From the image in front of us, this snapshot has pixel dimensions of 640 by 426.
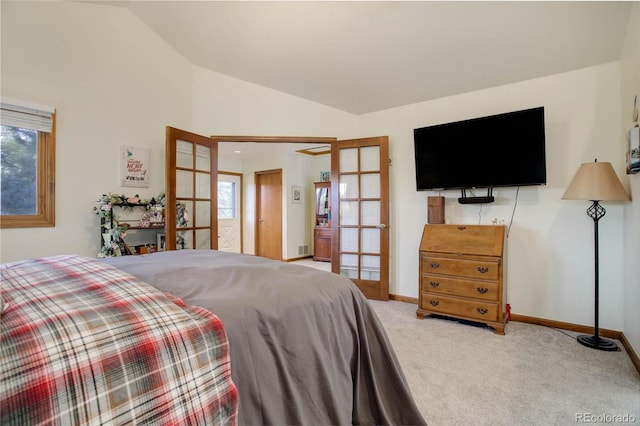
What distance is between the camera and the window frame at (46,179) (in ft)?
8.00

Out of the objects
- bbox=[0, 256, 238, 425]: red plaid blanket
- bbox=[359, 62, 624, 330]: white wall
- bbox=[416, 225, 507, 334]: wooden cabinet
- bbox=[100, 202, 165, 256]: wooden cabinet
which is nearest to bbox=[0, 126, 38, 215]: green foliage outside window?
bbox=[100, 202, 165, 256]: wooden cabinet

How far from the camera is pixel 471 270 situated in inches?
112

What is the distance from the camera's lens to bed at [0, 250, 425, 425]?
890mm

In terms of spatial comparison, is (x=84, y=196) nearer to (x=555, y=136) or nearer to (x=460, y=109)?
(x=460, y=109)

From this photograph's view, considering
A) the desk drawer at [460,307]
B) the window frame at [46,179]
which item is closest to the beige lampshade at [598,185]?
the desk drawer at [460,307]

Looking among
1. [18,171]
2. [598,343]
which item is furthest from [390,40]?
[18,171]

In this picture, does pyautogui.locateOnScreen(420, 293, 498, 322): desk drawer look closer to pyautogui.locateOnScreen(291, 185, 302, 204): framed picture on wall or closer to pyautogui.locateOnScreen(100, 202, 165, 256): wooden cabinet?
pyautogui.locateOnScreen(100, 202, 165, 256): wooden cabinet

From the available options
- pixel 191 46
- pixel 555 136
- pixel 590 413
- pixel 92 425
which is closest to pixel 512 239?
pixel 555 136

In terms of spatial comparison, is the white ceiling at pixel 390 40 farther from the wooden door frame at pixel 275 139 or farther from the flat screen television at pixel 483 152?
the wooden door frame at pixel 275 139

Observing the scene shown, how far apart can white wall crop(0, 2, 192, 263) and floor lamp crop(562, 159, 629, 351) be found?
12.7 ft

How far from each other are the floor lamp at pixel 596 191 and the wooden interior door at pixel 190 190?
3.47m

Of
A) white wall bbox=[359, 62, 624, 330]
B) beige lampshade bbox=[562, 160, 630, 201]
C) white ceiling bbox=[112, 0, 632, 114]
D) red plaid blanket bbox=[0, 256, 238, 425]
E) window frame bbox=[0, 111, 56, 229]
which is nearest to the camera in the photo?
red plaid blanket bbox=[0, 256, 238, 425]

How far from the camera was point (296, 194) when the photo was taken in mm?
6926

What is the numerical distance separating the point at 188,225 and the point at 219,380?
8.97 feet
